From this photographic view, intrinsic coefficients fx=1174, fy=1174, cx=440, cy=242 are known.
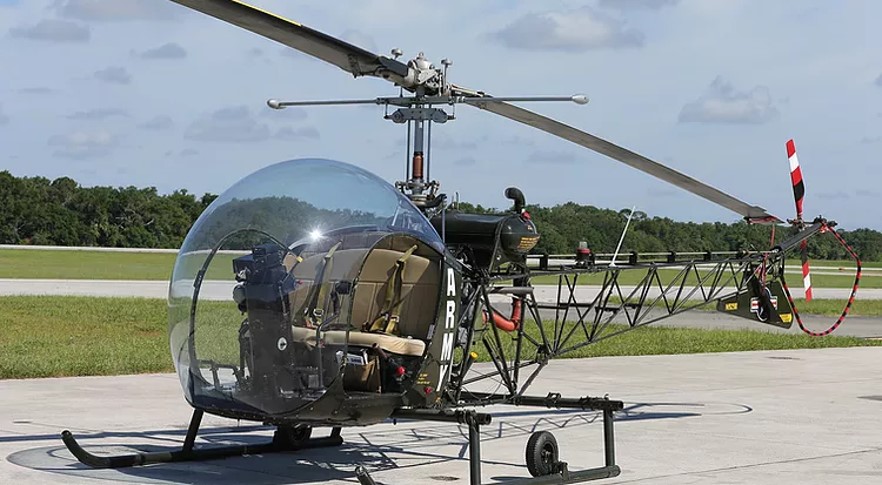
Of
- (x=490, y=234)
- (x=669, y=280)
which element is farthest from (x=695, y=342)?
(x=669, y=280)

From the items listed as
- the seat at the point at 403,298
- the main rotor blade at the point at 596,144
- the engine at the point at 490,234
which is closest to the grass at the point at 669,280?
the main rotor blade at the point at 596,144

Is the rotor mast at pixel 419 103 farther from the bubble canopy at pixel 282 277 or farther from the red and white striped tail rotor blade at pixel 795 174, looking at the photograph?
the red and white striped tail rotor blade at pixel 795 174

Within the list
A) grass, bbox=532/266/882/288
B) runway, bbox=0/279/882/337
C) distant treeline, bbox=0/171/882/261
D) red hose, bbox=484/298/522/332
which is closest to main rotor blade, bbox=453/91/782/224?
red hose, bbox=484/298/522/332

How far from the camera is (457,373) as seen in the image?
8.27m

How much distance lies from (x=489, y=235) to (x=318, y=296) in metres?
1.73

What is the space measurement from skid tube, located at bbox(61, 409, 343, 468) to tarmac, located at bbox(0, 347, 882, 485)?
66 mm

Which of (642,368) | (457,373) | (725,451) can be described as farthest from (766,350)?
(457,373)

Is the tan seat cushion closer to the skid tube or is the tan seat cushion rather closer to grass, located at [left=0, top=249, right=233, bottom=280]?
the skid tube

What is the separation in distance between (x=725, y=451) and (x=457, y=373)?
2755 mm

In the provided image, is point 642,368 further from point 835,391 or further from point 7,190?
point 7,190

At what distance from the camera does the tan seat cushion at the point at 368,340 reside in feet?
23.1

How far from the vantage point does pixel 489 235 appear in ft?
27.5

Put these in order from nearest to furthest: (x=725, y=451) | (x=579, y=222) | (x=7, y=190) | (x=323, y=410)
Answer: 1. (x=323, y=410)
2. (x=725, y=451)
3. (x=579, y=222)
4. (x=7, y=190)

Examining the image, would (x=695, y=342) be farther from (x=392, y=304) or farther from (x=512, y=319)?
(x=392, y=304)
